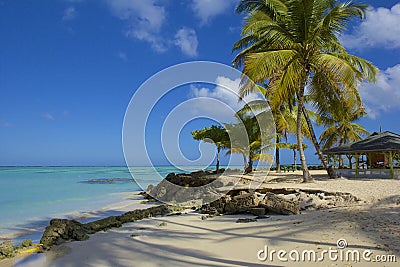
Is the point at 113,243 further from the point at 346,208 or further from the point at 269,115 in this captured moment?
the point at 269,115

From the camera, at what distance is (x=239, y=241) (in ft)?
19.7

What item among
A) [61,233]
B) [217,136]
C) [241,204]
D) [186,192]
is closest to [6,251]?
[61,233]

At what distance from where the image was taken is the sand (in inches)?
196

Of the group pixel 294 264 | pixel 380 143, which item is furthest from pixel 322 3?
pixel 294 264

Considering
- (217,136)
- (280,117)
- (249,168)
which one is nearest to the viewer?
(280,117)

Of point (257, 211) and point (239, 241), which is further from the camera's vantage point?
point (257, 211)

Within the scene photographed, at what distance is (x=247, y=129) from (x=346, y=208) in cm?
1519

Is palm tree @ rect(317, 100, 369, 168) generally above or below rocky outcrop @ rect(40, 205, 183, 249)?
above

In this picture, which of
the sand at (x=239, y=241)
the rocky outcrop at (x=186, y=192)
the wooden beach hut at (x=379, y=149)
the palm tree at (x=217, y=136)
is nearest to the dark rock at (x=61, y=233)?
the sand at (x=239, y=241)

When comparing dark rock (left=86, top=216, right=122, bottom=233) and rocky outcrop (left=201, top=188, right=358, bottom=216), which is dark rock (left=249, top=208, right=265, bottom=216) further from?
dark rock (left=86, top=216, right=122, bottom=233)

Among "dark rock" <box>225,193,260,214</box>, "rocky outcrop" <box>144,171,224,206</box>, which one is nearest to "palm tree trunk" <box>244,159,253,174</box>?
"rocky outcrop" <box>144,171,224,206</box>

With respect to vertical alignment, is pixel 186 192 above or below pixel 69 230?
above

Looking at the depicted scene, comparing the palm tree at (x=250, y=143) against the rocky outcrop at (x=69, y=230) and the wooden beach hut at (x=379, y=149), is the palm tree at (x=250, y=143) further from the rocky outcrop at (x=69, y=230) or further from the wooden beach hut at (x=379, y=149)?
the rocky outcrop at (x=69, y=230)

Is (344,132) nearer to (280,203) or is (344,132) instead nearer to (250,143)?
(250,143)
